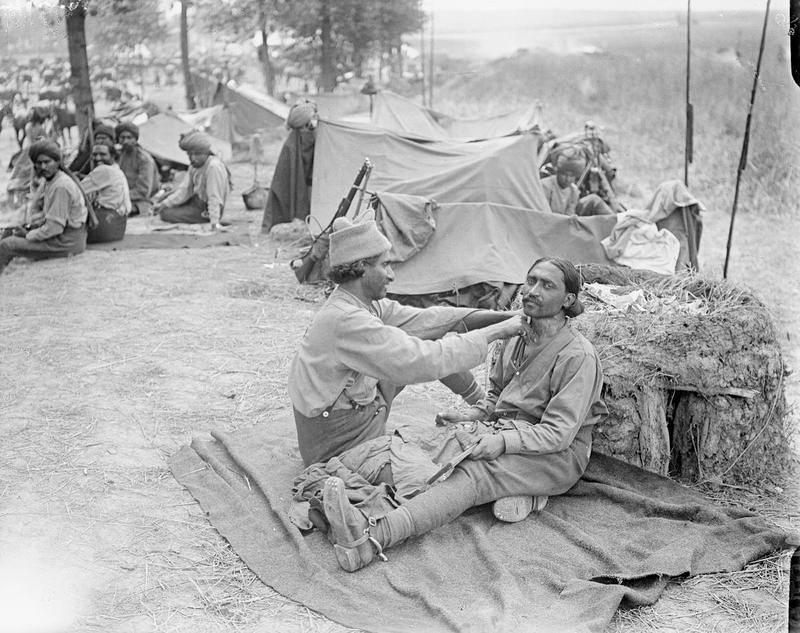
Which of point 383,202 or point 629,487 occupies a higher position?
point 383,202

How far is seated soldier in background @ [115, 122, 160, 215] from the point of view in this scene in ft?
38.5

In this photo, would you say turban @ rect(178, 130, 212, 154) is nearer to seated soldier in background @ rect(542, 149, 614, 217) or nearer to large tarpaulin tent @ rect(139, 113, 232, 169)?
large tarpaulin tent @ rect(139, 113, 232, 169)

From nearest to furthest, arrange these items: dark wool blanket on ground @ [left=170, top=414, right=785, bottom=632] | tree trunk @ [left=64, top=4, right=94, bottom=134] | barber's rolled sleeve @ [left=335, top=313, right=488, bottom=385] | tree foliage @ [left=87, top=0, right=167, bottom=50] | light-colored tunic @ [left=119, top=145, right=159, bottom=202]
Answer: dark wool blanket on ground @ [left=170, top=414, right=785, bottom=632] < barber's rolled sleeve @ [left=335, top=313, right=488, bottom=385] < light-colored tunic @ [left=119, top=145, right=159, bottom=202] < tree trunk @ [left=64, top=4, right=94, bottom=134] < tree foliage @ [left=87, top=0, right=167, bottom=50]

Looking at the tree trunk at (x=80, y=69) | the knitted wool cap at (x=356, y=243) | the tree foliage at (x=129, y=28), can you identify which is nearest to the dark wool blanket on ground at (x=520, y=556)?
the knitted wool cap at (x=356, y=243)

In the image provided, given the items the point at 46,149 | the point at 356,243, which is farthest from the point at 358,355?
the point at 46,149

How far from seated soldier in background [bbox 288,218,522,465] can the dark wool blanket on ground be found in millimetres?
453

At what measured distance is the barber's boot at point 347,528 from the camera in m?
3.12

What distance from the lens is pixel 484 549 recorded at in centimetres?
329

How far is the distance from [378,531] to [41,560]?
1334 millimetres

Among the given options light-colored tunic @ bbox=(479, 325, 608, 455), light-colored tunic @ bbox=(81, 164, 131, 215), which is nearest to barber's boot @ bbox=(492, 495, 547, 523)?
light-colored tunic @ bbox=(479, 325, 608, 455)

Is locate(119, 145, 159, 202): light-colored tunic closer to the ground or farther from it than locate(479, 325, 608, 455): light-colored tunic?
closer to the ground

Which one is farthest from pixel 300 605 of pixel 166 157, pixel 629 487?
pixel 166 157

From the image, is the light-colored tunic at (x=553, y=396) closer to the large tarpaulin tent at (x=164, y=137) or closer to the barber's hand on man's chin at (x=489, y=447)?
the barber's hand on man's chin at (x=489, y=447)

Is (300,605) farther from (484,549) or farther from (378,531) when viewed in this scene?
(484,549)
